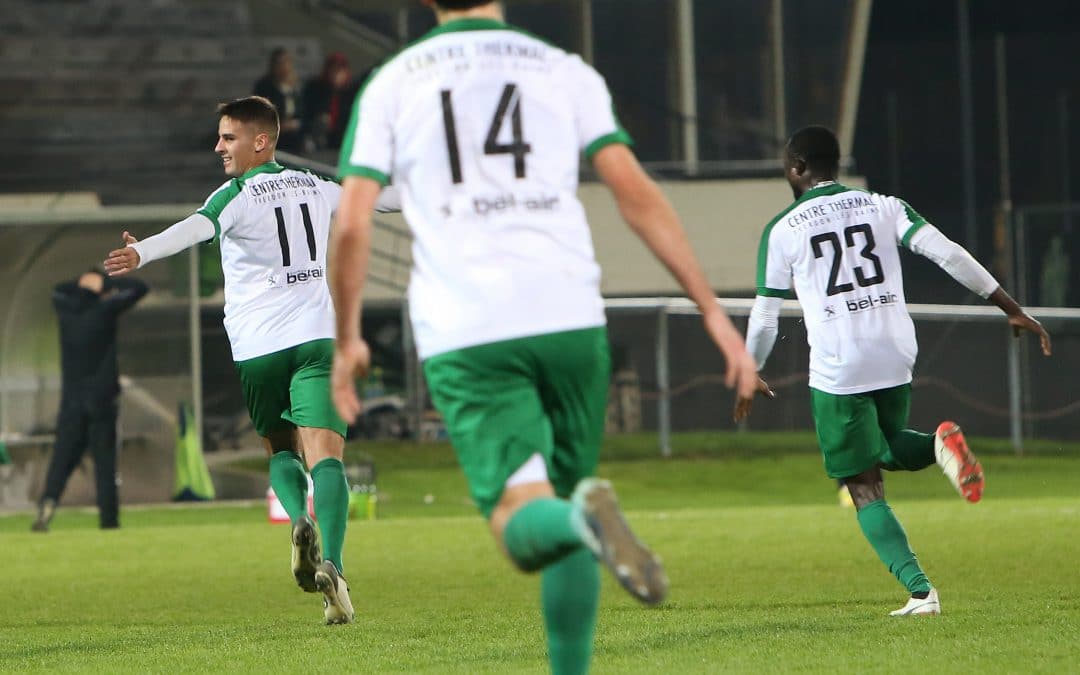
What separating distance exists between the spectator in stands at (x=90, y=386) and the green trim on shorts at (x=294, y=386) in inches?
322

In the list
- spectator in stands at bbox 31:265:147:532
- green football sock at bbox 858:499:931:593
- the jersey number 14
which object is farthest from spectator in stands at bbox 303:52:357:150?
the jersey number 14

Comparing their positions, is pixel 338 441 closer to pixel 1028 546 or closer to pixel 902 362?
pixel 902 362

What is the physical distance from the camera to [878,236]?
7.73 m

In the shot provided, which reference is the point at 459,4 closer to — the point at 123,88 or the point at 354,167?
the point at 354,167

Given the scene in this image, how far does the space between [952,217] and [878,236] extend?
763 inches

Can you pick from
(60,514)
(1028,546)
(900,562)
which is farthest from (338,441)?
(60,514)

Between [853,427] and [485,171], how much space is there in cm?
366

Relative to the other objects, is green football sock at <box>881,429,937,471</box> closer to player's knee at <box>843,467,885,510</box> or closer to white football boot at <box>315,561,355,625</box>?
player's knee at <box>843,467,885,510</box>

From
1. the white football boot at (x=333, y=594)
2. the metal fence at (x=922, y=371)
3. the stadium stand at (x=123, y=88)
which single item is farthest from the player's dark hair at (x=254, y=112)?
the stadium stand at (x=123, y=88)

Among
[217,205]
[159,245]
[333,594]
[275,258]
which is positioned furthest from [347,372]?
[275,258]

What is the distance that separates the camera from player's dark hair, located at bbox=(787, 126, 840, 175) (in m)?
7.87

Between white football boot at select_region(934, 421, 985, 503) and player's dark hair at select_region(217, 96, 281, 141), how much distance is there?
315 centimetres

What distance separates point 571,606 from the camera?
4445mm

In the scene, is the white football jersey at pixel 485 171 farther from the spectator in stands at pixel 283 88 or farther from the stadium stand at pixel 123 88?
the stadium stand at pixel 123 88
